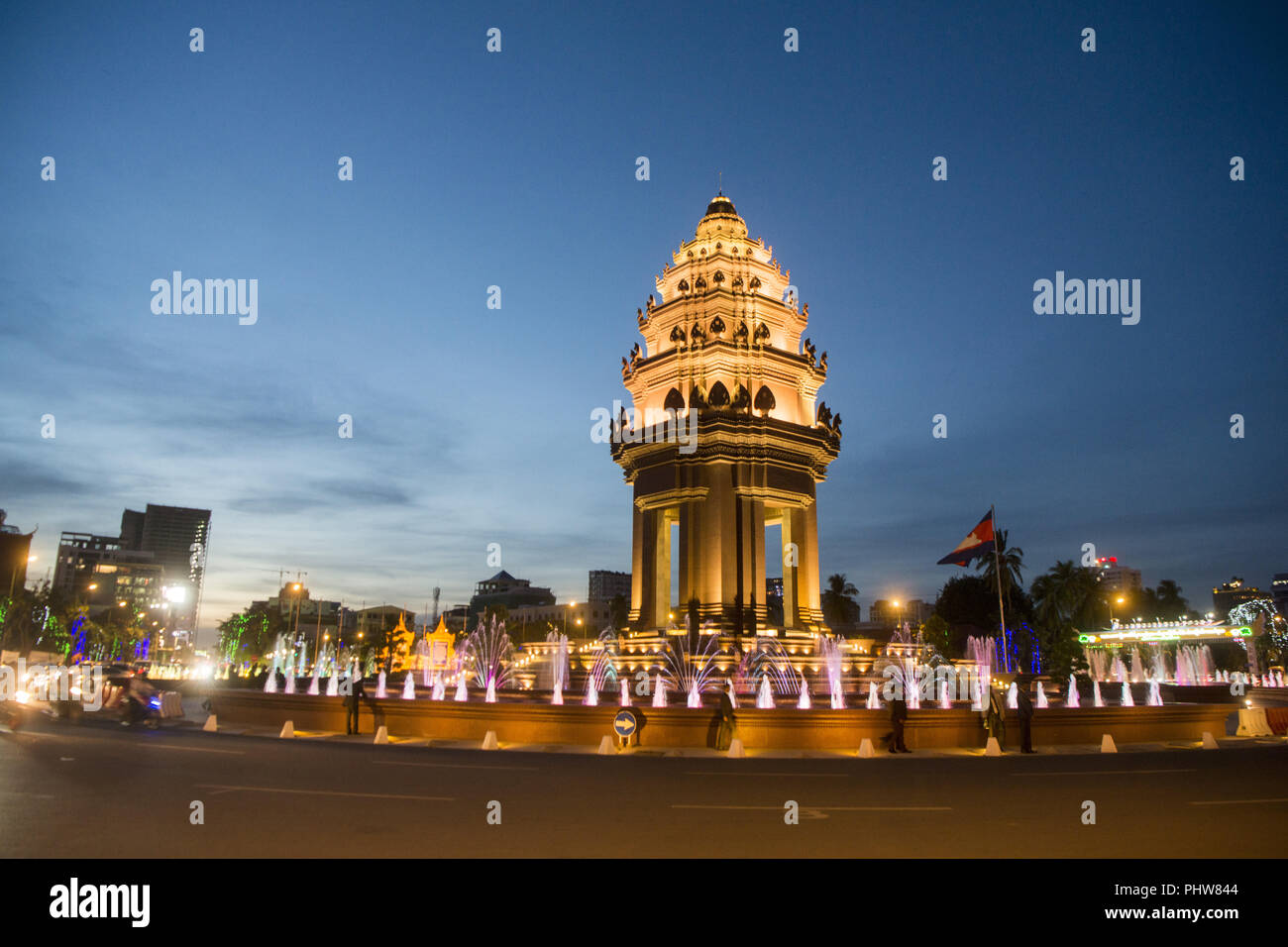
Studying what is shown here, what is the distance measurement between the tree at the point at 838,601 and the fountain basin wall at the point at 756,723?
81.7 meters

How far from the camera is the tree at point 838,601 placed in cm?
10750

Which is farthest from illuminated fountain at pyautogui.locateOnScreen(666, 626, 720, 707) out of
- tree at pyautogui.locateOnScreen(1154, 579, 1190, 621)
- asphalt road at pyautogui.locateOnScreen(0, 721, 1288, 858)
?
tree at pyautogui.locateOnScreen(1154, 579, 1190, 621)

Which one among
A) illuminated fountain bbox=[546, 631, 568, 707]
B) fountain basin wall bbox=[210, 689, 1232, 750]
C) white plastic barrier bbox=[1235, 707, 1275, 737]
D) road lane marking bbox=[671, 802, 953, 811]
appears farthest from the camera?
illuminated fountain bbox=[546, 631, 568, 707]

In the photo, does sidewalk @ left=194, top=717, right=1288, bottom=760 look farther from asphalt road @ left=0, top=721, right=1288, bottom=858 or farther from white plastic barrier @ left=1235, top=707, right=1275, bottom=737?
white plastic barrier @ left=1235, top=707, right=1275, bottom=737

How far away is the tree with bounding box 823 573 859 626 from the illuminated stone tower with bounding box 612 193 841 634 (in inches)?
2540

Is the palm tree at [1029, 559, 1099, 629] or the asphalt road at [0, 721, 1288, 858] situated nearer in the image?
the asphalt road at [0, 721, 1288, 858]

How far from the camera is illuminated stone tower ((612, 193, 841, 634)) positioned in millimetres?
42062

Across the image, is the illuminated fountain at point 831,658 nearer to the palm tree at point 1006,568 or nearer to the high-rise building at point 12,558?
the palm tree at point 1006,568

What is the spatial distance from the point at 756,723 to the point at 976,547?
25.5 metres

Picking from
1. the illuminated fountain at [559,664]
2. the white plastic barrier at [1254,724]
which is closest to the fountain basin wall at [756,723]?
the white plastic barrier at [1254,724]

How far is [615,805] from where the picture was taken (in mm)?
12117

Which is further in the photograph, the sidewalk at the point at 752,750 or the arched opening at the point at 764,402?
the arched opening at the point at 764,402

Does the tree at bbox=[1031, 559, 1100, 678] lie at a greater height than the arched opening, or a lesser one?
lesser

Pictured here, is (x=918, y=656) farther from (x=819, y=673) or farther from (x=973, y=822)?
(x=973, y=822)
